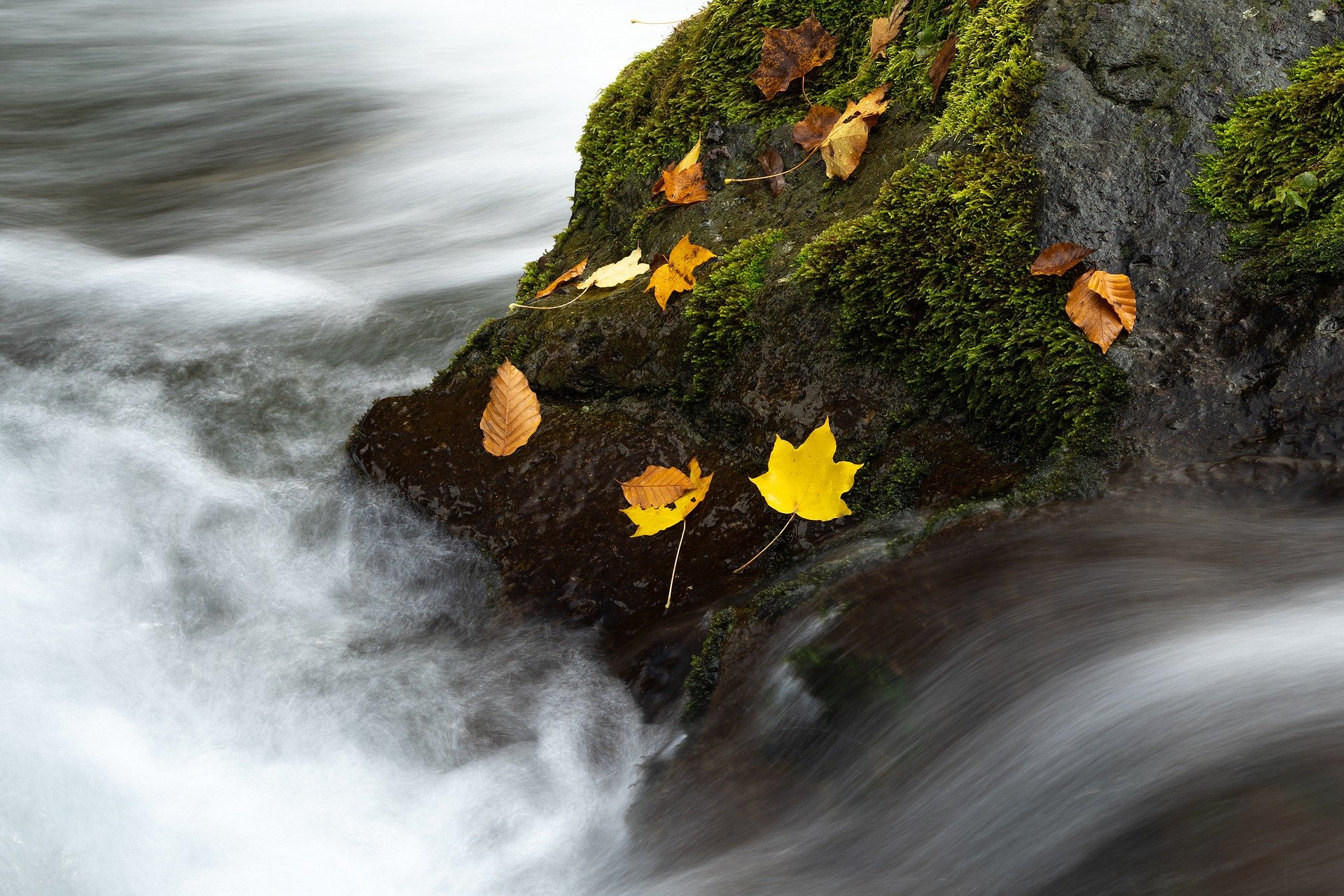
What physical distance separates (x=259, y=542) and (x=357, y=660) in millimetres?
675

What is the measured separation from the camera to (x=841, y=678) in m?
2.11

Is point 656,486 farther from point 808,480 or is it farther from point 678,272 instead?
point 678,272

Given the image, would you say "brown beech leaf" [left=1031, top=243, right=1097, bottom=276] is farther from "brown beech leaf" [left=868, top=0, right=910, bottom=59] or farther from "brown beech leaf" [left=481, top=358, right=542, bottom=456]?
"brown beech leaf" [left=481, top=358, right=542, bottom=456]

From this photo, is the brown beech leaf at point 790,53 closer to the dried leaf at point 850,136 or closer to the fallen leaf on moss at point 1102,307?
the dried leaf at point 850,136

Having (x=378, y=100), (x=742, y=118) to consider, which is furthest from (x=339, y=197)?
(x=742, y=118)

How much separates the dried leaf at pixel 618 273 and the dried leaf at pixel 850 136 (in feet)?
1.95

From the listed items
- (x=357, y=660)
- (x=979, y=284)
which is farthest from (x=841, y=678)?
(x=357, y=660)

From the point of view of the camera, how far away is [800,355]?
2.53 m

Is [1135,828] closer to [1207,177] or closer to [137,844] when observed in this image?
[1207,177]

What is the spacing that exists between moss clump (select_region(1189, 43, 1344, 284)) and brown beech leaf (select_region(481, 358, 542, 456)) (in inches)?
66.8

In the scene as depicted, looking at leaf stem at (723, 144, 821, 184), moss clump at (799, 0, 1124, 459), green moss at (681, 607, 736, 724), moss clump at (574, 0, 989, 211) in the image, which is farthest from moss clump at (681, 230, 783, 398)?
green moss at (681, 607, 736, 724)

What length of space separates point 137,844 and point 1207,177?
290 centimetres

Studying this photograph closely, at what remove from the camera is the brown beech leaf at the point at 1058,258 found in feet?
7.39

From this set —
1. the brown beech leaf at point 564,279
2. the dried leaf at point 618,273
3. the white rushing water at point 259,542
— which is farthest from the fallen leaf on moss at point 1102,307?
the brown beech leaf at point 564,279
